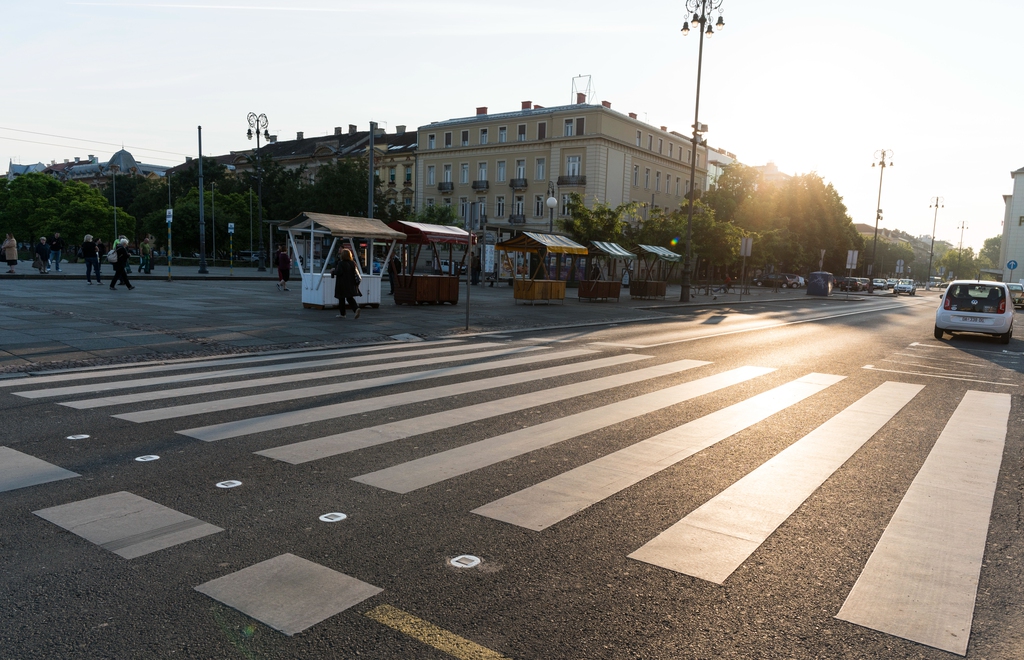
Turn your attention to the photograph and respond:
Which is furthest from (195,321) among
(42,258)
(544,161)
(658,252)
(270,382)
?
(544,161)

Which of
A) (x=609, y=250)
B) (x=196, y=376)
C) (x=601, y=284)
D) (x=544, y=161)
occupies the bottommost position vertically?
(x=196, y=376)

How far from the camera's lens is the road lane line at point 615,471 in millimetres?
4301

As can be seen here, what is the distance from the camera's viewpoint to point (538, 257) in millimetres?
29203

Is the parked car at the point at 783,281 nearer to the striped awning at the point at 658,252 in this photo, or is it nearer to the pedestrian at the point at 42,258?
the striped awning at the point at 658,252

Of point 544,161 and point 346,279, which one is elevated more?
point 544,161

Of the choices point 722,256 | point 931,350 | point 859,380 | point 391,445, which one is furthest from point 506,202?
point 391,445

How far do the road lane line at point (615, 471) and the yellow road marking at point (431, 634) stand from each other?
46.6 inches

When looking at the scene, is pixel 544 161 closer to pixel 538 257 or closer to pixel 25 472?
pixel 538 257

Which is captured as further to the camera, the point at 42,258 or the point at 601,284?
the point at 601,284

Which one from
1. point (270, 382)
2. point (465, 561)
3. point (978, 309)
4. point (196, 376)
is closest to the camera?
point (465, 561)

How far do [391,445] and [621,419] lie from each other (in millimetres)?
2418

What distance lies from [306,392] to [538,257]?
21891 mm

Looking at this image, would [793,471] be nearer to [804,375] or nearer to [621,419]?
[621,419]

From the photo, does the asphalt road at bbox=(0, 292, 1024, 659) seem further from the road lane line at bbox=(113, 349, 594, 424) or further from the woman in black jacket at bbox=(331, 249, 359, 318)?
the woman in black jacket at bbox=(331, 249, 359, 318)
